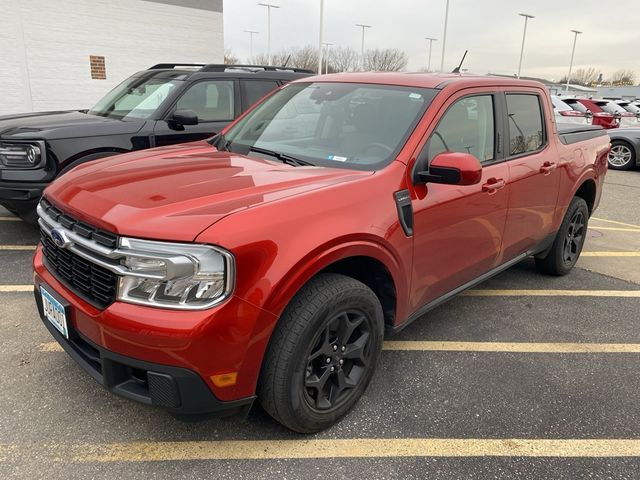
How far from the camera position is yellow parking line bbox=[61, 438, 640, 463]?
93.7 inches

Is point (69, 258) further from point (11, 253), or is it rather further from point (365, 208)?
point (11, 253)

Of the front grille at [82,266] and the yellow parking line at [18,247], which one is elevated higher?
the front grille at [82,266]

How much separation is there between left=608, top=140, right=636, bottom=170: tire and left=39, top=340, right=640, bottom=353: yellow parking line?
10671 millimetres

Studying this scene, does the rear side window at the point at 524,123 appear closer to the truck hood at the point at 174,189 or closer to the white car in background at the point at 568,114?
the truck hood at the point at 174,189

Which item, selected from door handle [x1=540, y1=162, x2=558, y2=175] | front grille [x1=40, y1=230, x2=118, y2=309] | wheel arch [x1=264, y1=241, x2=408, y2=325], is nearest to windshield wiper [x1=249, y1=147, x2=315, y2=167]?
wheel arch [x1=264, y1=241, x2=408, y2=325]

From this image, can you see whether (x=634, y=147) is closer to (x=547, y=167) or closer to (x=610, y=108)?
(x=610, y=108)

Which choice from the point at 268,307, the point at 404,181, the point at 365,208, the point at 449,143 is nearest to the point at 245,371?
the point at 268,307

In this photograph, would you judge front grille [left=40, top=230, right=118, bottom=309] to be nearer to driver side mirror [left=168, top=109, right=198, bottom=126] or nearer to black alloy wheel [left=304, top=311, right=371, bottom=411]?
black alloy wheel [left=304, top=311, right=371, bottom=411]

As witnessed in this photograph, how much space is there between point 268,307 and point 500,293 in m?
3.05

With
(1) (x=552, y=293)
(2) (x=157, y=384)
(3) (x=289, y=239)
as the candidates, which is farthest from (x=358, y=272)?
(1) (x=552, y=293)

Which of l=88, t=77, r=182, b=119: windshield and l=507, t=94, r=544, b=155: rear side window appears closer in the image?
l=507, t=94, r=544, b=155: rear side window

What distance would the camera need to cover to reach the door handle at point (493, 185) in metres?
3.28

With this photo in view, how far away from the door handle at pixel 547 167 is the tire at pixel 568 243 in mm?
703

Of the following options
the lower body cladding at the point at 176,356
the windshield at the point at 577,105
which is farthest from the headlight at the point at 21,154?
the windshield at the point at 577,105
